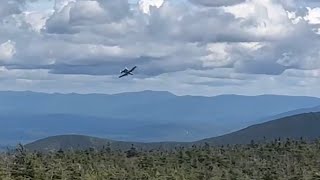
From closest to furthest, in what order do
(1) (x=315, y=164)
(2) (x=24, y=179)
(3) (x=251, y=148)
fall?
(2) (x=24, y=179)
(1) (x=315, y=164)
(3) (x=251, y=148)

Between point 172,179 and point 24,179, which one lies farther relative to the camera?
point 172,179

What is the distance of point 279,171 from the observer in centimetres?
13125

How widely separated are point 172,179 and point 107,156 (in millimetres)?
45404

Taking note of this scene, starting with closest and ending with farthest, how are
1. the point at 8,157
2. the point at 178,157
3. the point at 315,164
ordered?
1. the point at 8,157
2. the point at 315,164
3. the point at 178,157

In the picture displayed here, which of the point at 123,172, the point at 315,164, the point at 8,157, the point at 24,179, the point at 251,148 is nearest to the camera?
the point at 24,179

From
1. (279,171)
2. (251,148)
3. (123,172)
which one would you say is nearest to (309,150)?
(251,148)

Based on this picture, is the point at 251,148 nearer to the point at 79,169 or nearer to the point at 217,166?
the point at 217,166

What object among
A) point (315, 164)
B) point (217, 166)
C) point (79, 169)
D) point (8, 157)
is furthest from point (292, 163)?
point (8, 157)

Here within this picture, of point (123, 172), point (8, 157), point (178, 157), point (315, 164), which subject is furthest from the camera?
point (178, 157)

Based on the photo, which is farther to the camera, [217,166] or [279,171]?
[217,166]

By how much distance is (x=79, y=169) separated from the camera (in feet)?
397

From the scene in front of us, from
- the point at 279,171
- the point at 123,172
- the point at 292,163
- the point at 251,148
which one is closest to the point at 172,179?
the point at 123,172

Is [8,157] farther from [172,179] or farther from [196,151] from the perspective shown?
[196,151]

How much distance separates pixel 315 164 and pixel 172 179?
37.2m
